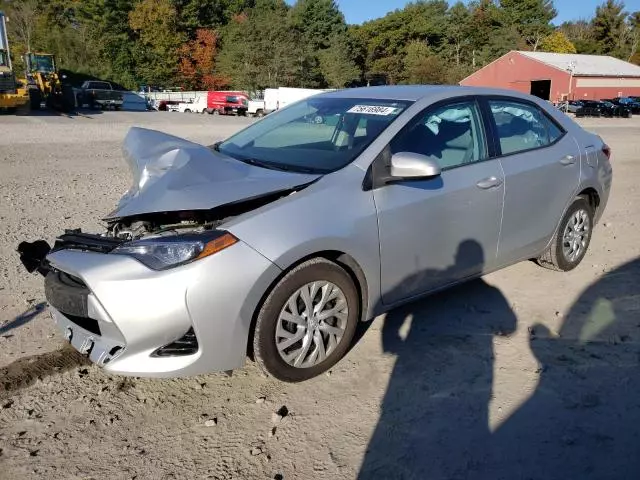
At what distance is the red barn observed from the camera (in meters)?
53.0

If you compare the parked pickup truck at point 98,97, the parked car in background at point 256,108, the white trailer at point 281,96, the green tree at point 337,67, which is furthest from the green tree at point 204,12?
the parked car in background at point 256,108

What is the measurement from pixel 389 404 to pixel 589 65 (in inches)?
2514

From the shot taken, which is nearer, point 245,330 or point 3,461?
point 3,461

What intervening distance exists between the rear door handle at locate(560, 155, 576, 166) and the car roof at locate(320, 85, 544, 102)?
639 millimetres

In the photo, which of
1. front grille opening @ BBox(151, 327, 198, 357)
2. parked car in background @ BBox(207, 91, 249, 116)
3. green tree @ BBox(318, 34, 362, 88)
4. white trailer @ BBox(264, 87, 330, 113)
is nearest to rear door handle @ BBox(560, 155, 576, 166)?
front grille opening @ BBox(151, 327, 198, 357)

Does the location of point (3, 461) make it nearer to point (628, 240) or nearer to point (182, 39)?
point (628, 240)

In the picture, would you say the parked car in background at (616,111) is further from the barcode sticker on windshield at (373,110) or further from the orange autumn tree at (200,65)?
the orange autumn tree at (200,65)

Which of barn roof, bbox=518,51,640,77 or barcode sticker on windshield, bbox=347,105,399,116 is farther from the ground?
barn roof, bbox=518,51,640,77

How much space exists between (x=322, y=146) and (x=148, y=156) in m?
1.19

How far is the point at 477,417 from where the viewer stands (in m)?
2.88

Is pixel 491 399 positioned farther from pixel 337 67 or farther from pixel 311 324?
pixel 337 67

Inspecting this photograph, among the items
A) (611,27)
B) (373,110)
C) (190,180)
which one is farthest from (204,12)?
(190,180)

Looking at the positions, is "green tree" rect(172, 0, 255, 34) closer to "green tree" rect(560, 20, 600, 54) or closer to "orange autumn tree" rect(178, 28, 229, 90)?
"orange autumn tree" rect(178, 28, 229, 90)

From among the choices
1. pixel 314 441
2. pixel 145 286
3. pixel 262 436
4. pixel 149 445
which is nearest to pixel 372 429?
pixel 314 441
